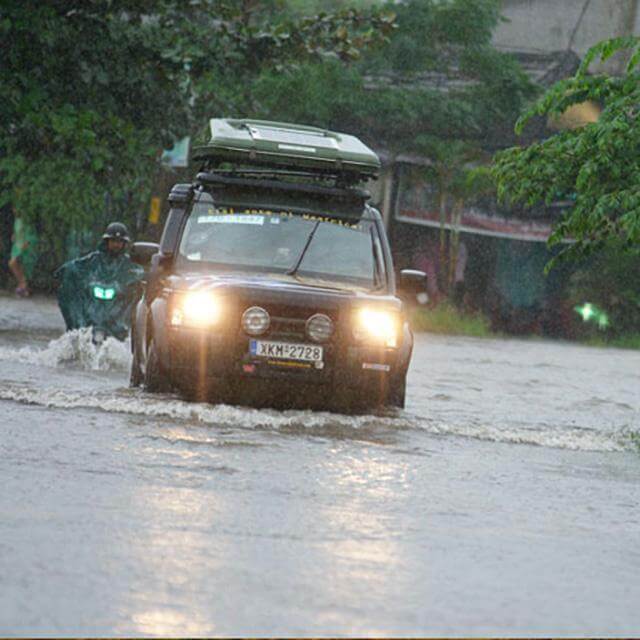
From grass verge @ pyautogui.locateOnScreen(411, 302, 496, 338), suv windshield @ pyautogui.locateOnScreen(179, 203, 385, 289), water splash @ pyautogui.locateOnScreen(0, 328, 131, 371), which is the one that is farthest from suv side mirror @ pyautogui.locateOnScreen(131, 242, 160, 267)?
grass verge @ pyautogui.locateOnScreen(411, 302, 496, 338)

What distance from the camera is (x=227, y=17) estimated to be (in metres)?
20.5

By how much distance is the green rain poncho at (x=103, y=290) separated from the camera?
16125mm

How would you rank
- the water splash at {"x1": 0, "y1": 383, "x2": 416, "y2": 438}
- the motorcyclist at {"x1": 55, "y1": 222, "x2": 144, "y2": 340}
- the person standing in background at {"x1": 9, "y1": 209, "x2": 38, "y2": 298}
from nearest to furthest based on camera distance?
the water splash at {"x1": 0, "y1": 383, "x2": 416, "y2": 438} → the motorcyclist at {"x1": 55, "y1": 222, "x2": 144, "y2": 340} → the person standing in background at {"x1": 9, "y1": 209, "x2": 38, "y2": 298}

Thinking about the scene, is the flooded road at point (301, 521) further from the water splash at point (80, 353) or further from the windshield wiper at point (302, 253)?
the water splash at point (80, 353)

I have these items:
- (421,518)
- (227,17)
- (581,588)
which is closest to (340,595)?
(581,588)

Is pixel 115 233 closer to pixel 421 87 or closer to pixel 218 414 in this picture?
pixel 218 414

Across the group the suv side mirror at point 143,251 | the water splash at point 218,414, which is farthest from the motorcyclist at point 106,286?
the water splash at point 218,414

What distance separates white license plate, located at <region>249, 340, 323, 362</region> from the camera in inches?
436

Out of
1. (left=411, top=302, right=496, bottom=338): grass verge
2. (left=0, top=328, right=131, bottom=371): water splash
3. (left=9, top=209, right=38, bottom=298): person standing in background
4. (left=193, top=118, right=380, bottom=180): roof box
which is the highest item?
(left=193, top=118, right=380, bottom=180): roof box

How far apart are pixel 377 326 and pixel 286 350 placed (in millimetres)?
689

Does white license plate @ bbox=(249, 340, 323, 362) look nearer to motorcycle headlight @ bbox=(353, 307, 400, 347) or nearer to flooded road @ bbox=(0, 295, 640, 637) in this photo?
motorcycle headlight @ bbox=(353, 307, 400, 347)

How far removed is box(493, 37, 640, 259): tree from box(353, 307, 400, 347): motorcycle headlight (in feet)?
5.47

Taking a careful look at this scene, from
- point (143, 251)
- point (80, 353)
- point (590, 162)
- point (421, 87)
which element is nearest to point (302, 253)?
point (143, 251)

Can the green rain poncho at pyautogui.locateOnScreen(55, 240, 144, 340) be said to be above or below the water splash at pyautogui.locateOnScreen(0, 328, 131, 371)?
above
